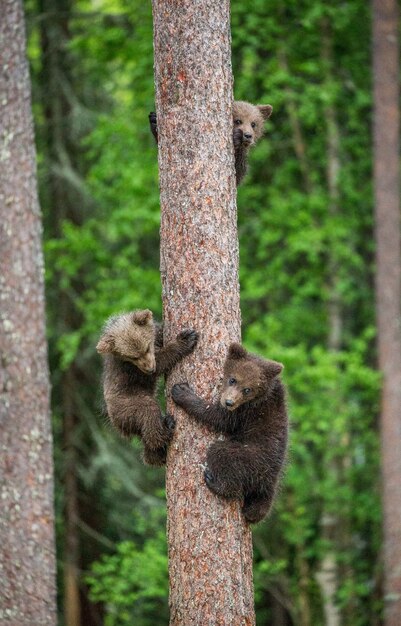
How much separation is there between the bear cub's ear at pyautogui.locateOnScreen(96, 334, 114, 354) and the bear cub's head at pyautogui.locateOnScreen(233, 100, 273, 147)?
1774 millimetres

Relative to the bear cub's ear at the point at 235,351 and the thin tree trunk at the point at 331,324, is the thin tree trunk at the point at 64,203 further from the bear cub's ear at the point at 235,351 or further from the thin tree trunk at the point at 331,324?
the bear cub's ear at the point at 235,351

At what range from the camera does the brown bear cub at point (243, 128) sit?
262 inches

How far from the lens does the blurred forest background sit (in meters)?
13.9

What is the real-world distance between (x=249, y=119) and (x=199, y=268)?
247 cm

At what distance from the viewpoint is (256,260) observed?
613 inches

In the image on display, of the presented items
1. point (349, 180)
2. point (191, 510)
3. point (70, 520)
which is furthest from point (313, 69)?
point (191, 510)

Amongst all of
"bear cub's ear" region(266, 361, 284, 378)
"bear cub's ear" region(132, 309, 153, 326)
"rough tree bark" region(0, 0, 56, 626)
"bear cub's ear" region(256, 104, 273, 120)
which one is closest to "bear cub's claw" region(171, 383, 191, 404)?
"bear cub's ear" region(266, 361, 284, 378)

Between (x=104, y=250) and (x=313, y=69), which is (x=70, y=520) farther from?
(x=313, y=69)

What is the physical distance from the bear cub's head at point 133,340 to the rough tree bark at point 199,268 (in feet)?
2.30

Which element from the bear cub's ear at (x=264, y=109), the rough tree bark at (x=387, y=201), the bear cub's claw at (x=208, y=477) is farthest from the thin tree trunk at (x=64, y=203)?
the bear cub's claw at (x=208, y=477)

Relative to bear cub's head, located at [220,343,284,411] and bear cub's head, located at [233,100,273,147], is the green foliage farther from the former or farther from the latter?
bear cub's head, located at [220,343,284,411]

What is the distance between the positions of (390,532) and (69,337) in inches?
213

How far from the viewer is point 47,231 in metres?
15.4

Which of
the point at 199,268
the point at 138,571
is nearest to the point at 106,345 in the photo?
the point at 199,268
